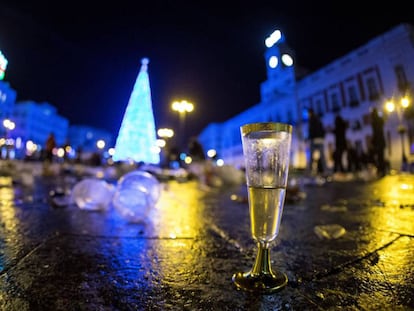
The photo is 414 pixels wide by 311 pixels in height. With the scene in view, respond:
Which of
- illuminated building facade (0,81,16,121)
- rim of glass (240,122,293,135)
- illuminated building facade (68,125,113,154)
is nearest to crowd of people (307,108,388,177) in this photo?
rim of glass (240,122,293,135)

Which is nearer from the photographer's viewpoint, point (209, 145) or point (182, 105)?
point (182, 105)

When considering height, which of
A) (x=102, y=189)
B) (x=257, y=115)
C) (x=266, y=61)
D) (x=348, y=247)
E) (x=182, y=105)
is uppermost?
(x=257, y=115)

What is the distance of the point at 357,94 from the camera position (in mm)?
19375

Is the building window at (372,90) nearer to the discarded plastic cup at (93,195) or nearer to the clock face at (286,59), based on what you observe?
the clock face at (286,59)

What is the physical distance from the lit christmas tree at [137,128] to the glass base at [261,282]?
1059cm

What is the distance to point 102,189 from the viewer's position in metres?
2.24

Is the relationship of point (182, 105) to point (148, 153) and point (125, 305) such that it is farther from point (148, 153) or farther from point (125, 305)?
point (125, 305)

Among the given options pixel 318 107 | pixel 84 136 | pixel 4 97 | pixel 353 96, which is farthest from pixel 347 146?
pixel 84 136

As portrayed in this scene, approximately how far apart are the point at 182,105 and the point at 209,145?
36.2 metres

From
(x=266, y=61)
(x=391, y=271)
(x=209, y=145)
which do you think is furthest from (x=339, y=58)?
(x=209, y=145)

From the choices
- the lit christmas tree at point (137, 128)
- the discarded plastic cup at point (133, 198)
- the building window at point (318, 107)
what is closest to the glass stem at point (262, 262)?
the discarded plastic cup at point (133, 198)

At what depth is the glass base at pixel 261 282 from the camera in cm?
60

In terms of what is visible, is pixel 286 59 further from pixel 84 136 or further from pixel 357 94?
A: pixel 84 136

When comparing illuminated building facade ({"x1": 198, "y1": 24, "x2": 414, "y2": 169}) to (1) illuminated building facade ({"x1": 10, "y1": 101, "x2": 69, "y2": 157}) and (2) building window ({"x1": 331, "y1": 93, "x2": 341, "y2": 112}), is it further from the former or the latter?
(1) illuminated building facade ({"x1": 10, "y1": 101, "x2": 69, "y2": 157})
